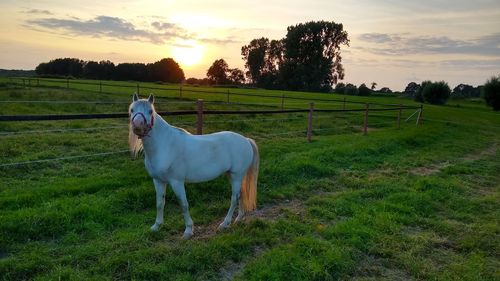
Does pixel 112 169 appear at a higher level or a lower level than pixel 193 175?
lower

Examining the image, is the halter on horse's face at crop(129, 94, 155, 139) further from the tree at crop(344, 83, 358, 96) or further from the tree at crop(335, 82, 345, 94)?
the tree at crop(335, 82, 345, 94)

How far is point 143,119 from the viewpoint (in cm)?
385

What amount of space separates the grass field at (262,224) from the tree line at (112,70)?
2613 inches

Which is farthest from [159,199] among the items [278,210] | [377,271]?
[377,271]

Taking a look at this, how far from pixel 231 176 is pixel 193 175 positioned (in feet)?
1.98

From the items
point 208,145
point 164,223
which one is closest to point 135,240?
point 164,223

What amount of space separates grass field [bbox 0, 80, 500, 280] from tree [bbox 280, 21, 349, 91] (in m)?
57.7

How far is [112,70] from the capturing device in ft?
235

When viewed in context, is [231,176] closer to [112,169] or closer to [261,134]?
[112,169]

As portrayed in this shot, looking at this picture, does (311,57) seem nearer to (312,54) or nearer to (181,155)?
(312,54)

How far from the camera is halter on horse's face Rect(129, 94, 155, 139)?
12.5ft

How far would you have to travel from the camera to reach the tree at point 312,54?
6525 cm

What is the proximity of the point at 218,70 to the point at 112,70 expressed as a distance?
25840 mm

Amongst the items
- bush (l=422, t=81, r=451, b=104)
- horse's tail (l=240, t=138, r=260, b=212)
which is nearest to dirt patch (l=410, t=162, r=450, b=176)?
horse's tail (l=240, t=138, r=260, b=212)
